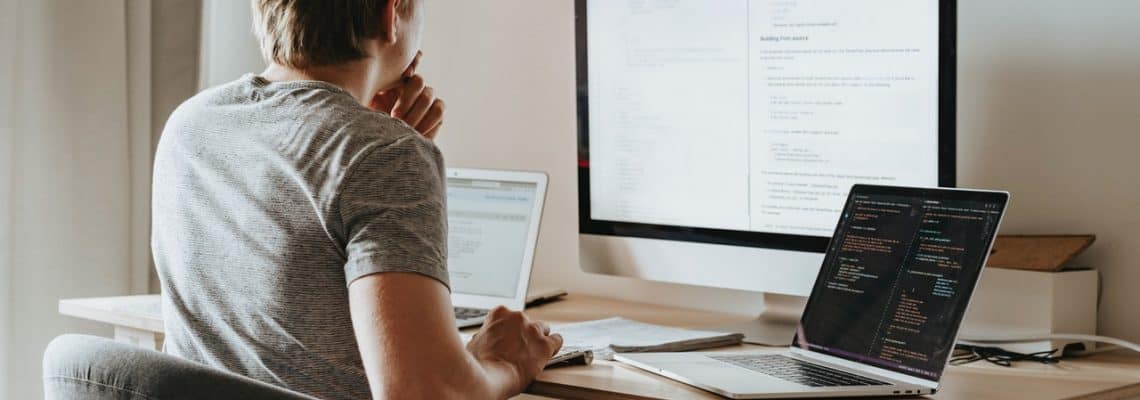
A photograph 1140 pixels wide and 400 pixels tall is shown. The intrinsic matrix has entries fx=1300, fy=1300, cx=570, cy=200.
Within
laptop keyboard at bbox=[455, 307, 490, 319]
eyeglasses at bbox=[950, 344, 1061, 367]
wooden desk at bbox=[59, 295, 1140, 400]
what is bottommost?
wooden desk at bbox=[59, 295, 1140, 400]

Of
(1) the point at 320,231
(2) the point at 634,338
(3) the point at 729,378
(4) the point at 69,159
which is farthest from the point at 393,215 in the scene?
(4) the point at 69,159

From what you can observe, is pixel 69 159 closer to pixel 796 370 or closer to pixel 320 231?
pixel 320 231

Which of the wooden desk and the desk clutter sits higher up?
the desk clutter

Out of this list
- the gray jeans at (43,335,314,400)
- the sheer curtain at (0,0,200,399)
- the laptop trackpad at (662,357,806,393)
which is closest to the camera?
the gray jeans at (43,335,314,400)

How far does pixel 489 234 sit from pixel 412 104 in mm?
328

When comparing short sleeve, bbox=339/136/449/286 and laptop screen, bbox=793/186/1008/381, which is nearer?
short sleeve, bbox=339/136/449/286

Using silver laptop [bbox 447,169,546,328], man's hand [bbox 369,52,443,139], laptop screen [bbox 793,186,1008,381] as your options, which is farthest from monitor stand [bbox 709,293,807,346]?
man's hand [bbox 369,52,443,139]

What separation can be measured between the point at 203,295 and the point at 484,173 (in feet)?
2.52

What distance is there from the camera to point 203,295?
1.27m

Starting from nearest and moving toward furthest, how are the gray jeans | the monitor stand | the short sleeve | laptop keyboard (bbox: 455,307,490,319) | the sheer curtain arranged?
the gray jeans → the short sleeve → the monitor stand → laptop keyboard (bbox: 455,307,490,319) → the sheer curtain

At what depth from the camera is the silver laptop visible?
6.30 feet

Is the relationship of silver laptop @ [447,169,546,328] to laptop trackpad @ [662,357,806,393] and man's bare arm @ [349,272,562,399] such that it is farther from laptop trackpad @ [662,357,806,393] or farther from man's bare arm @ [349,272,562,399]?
man's bare arm @ [349,272,562,399]

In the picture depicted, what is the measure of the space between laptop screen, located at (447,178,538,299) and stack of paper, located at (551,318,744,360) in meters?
0.18

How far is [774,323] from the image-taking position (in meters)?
1.82
